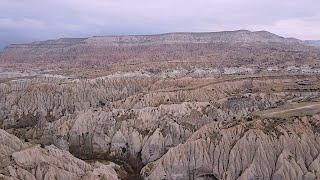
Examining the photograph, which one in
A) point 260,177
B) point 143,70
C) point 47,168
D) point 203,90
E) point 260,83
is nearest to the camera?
point 47,168

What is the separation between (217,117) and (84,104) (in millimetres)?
45842

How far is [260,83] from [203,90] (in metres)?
19.1

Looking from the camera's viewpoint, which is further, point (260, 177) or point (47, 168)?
point (260, 177)

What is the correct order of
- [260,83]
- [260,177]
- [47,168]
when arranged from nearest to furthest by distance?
[47,168], [260,177], [260,83]

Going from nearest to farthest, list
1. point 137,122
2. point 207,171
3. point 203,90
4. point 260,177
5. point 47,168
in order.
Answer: point 47,168 < point 260,177 < point 207,171 < point 137,122 < point 203,90

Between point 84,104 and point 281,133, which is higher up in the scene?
point 281,133

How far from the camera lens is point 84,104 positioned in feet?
438

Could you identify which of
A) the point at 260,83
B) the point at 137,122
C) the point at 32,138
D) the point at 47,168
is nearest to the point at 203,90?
the point at 260,83

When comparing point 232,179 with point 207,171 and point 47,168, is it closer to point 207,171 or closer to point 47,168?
point 207,171

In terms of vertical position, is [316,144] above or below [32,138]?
above

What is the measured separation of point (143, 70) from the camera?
192m

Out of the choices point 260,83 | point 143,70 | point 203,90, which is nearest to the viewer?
point 203,90

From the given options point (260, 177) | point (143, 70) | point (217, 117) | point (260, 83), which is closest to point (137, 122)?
point (217, 117)

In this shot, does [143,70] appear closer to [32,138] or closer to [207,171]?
[32,138]
